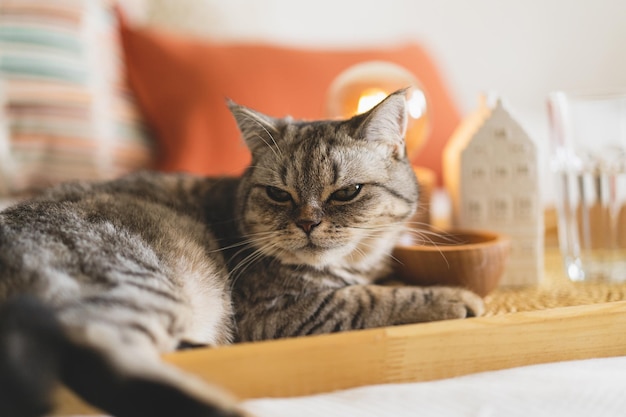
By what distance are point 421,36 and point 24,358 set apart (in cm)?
239

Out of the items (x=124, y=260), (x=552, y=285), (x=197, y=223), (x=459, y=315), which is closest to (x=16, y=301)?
(x=124, y=260)

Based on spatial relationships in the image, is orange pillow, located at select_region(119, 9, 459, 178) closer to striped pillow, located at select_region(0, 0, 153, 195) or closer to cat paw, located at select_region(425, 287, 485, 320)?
striped pillow, located at select_region(0, 0, 153, 195)

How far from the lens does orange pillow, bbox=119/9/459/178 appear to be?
5.95 ft

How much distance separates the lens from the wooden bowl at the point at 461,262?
106 cm

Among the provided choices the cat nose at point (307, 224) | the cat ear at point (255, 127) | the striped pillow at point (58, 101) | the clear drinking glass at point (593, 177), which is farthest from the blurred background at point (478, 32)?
the cat nose at point (307, 224)

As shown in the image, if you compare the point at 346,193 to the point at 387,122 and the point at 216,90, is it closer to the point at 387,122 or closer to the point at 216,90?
the point at 387,122

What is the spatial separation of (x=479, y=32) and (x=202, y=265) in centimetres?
A: 213

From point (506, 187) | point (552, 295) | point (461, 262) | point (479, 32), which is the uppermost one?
point (479, 32)

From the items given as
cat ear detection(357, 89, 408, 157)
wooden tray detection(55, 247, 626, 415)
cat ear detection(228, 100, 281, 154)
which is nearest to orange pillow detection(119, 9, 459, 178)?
cat ear detection(228, 100, 281, 154)

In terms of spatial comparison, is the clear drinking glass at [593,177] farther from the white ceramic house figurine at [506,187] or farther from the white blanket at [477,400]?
the white blanket at [477,400]

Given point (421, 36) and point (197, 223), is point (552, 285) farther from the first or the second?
point (421, 36)

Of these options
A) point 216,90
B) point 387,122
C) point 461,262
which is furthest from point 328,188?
point 216,90

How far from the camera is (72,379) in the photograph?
2.11ft

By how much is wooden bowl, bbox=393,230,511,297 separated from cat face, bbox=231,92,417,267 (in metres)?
0.06
